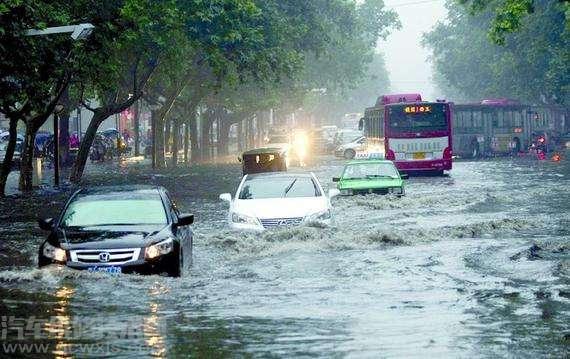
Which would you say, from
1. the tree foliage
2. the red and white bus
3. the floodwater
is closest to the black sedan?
the floodwater

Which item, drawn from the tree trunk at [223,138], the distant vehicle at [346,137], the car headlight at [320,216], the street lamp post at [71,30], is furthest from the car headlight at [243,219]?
the tree trunk at [223,138]

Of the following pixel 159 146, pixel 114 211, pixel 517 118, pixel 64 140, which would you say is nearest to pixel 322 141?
pixel 517 118

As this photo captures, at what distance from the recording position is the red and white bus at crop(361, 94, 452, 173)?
46.9m

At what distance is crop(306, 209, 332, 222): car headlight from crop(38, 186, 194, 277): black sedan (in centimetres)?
424

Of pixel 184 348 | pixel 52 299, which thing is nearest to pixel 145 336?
pixel 184 348

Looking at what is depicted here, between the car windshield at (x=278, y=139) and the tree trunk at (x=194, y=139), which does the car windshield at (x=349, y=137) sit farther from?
the tree trunk at (x=194, y=139)

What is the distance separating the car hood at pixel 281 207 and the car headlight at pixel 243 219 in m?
0.07

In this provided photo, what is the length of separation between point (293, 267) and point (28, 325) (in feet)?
22.5

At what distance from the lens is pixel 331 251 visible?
2052cm

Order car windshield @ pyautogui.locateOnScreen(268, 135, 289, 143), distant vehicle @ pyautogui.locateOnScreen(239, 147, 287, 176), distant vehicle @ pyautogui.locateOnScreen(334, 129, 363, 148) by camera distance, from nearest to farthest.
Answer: distant vehicle @ pyautogui.locateOnScreen(239, 147, 287, 176)
car windshield @ pyautogui.locateOnScreen(268, 135, 289, 143)
distant vehicle @ pyautogui.locateOnScreen(334, 129, 363, 148)

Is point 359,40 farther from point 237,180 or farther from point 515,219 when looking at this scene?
point 515,219

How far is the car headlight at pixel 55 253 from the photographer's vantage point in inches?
590

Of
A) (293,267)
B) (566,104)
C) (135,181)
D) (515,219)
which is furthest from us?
(566,104)

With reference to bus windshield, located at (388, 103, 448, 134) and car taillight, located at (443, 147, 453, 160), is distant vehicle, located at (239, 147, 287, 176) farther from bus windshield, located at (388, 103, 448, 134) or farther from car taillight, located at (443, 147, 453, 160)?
car taillight, located at (443, 147, 453, 160)
